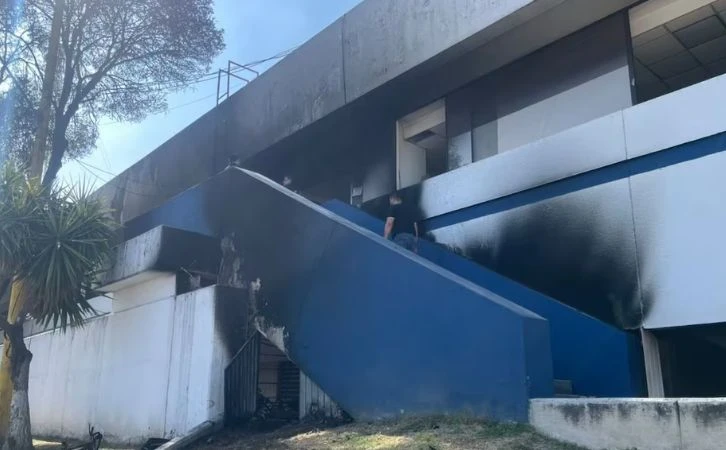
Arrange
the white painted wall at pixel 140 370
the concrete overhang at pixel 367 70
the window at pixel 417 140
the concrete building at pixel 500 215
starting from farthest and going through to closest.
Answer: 1. the window at pixel 417 140
2. the concrete overhang at pixel 367 70
3. the white painted wall at pixel 140 370
4. the concrete building at pixel 500 215

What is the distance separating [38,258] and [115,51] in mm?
6727

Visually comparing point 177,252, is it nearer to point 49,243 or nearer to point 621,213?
point 49,243

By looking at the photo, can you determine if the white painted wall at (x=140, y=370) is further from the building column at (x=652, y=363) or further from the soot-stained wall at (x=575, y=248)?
the building column at (x=652, y=363)

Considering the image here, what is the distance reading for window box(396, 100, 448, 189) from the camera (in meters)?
12.9

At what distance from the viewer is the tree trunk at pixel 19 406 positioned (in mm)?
10852

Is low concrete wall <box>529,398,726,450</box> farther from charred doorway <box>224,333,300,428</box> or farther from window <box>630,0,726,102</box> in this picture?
window <box>630,0,726,102</box>

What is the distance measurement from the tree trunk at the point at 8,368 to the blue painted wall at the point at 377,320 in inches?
162

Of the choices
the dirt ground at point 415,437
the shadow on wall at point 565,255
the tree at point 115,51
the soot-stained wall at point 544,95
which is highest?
the tree at point 115,51

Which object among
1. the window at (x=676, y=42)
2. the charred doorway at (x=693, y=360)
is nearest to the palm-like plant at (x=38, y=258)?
the charred doorway at (x=693, y=360)

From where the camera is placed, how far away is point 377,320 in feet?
24.6

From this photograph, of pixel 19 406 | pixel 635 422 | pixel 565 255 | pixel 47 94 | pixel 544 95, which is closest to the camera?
pixel 635 422

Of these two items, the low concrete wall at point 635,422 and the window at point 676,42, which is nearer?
the low concrete wall at point 635,422

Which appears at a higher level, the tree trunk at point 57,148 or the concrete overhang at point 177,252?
the tree trunk at point 57,148

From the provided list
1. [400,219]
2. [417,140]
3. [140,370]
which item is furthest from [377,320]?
[417,140]
